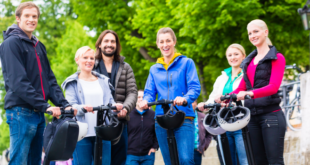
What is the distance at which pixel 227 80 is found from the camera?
5820mm

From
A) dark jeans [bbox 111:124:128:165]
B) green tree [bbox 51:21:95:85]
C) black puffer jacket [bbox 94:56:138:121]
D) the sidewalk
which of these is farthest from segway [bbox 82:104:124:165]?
green tree [bbox 51:21:95:85]

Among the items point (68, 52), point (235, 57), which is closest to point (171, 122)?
point (235, 57)

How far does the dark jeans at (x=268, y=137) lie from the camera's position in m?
4.07

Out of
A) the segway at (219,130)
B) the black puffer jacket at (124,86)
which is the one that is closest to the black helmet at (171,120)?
the segway at (219,130)

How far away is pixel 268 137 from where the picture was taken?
4102mm

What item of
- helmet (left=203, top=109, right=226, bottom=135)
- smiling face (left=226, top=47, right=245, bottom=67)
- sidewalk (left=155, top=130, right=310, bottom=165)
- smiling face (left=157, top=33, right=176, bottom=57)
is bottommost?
sidewalk (left=155, top=130, right=310, bottom=165)

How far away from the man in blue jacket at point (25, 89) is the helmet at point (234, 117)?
1760 mm

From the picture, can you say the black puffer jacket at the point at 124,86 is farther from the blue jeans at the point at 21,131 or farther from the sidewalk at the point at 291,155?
the sidewalk at the point at 291,155

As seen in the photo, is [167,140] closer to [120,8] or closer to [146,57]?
[146,57]

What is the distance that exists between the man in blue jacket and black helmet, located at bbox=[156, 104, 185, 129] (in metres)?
1.08

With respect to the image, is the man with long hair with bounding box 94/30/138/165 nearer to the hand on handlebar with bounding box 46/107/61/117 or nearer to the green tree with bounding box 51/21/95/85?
the hand on handlebar with bounding box 46/107/61/117

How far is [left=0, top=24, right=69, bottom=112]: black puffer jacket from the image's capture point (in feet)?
12.5

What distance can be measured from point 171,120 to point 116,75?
1438 millimetres

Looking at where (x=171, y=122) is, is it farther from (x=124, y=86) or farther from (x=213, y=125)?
(x=124, y=86)
